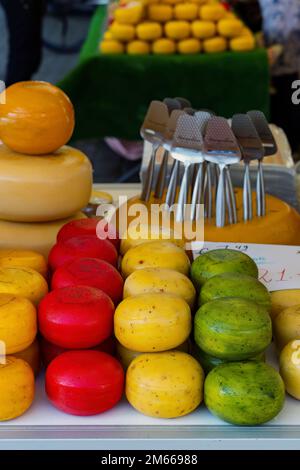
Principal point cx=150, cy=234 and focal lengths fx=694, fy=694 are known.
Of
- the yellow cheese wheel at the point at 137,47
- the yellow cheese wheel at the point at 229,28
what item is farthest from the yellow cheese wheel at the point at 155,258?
the yellow cheese wheel at the point at 229,28

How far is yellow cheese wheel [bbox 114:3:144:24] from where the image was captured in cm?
270

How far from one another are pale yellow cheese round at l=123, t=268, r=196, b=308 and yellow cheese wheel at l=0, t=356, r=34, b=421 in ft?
0.55

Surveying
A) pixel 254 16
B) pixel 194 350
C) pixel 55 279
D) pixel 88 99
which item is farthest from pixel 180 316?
pixel 254 16

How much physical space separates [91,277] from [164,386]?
0.64 ft

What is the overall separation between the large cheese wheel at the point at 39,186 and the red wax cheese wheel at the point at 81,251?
119 mm

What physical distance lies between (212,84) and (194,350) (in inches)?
75.5

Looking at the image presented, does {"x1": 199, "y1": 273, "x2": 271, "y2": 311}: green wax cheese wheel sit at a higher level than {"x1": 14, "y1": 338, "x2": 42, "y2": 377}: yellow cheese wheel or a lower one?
higher

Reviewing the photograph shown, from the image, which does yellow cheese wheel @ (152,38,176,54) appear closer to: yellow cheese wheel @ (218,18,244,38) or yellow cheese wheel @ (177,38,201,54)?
yellow cheese wheel @ (177,38,201,54)

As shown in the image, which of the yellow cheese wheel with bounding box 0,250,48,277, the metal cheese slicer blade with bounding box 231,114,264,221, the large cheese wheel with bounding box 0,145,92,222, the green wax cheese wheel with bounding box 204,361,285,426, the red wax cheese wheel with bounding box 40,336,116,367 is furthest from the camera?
the metal cheese slicer blade with bounding box 231,114,264,221

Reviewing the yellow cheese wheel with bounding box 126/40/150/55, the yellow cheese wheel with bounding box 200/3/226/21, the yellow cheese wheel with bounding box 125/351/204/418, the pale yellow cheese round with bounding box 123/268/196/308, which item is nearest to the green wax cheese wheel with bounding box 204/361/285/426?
the yellow cheese wheel with bounding box 125/351/204/418

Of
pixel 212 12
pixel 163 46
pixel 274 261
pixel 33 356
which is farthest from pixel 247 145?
pixel 212 12

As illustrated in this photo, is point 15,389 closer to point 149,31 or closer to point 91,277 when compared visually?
point 91,277

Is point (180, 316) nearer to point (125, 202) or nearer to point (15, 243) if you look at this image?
point (15, 243)

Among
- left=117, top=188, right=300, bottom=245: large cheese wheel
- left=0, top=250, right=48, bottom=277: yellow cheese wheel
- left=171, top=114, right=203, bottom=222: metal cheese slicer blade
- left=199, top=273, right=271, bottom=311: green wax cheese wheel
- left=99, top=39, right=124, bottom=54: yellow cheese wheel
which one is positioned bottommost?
left=99, top=39, right=124, bottom=54: yellow cheese wheel
